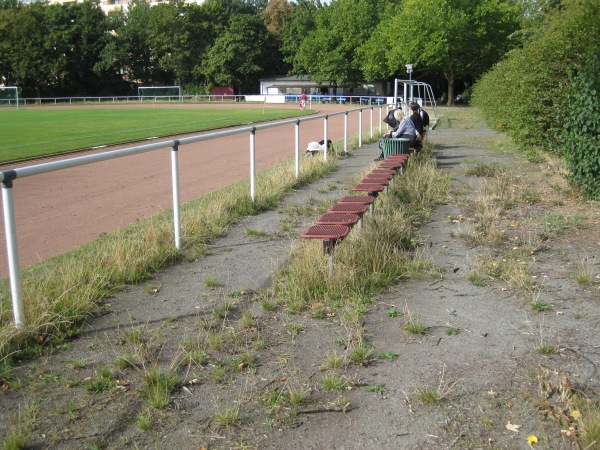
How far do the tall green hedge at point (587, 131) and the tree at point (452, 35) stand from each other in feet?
165

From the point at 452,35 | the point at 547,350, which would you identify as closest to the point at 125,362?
the point at 547,350

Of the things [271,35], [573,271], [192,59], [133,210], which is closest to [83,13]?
[192,59]

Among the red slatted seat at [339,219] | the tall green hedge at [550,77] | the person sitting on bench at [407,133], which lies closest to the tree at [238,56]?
the tall green hedge at [550,77]

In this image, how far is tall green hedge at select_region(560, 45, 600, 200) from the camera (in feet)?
30.2

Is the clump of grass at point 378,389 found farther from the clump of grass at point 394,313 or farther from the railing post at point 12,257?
the railing post at point 12,257

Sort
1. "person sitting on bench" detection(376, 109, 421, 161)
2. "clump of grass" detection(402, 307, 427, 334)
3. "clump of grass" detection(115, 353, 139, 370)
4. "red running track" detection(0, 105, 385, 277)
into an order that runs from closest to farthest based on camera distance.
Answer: "clump of grass" detection(115, 353, 139, 370) → "clump of grass" detection(402, 307, 427, 334) → "red running track" detection(0, 105, 385, 277) → "person sitting on bench" detection(376, 109, 421, 161)

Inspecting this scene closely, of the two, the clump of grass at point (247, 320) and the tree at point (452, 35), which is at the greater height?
the tree at point (452, 35)

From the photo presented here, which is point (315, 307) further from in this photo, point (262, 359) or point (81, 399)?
point (81, 399)

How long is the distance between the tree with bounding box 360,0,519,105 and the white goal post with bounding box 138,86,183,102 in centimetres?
2239

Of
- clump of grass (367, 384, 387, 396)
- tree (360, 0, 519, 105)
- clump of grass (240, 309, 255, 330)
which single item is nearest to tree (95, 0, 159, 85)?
tree (360, 0, 519, 105)

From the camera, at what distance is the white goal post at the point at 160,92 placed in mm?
69812

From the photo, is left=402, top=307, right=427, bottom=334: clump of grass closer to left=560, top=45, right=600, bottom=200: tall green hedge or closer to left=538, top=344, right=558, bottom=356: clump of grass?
left=538, top=344, right=558, bottom=356: clump of grass

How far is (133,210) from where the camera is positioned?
10.3 m

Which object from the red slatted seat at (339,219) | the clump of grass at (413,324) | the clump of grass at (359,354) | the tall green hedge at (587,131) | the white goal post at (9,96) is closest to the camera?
the clump of grass at (359,354)
